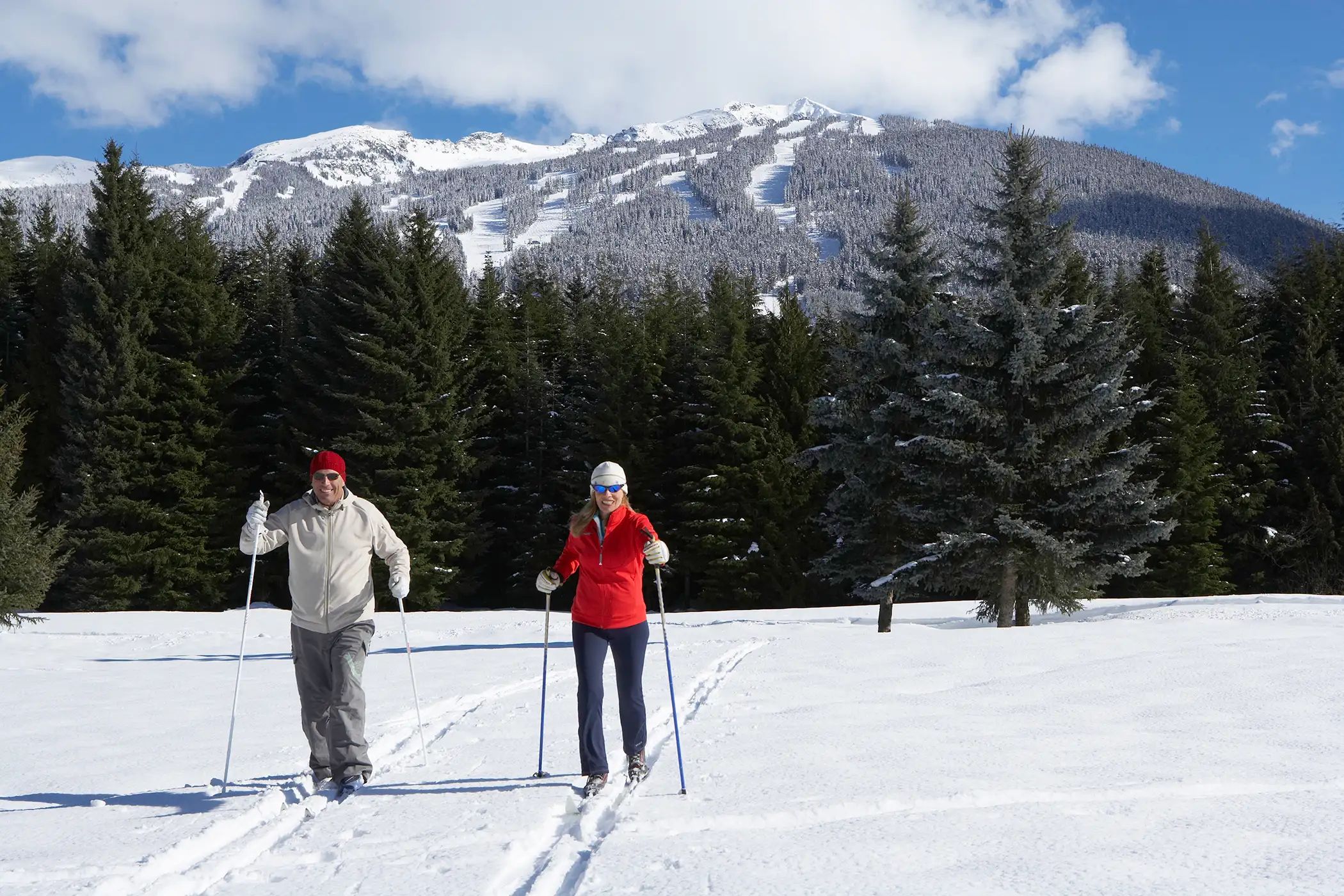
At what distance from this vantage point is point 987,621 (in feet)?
69.8

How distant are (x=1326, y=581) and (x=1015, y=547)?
19.5m

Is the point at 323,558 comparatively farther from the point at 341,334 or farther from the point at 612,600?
the point at 341,334

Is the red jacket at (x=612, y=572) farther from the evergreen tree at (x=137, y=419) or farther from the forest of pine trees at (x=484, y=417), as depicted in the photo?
the evergreen tree at (x=137, y=419)

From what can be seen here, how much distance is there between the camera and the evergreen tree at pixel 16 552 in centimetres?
1891

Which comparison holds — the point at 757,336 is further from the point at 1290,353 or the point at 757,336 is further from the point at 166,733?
the point at 166,733

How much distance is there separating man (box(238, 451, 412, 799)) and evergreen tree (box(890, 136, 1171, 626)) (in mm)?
13079

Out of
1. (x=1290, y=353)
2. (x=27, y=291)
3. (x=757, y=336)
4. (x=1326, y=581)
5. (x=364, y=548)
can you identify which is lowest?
(x=1326, y=581)

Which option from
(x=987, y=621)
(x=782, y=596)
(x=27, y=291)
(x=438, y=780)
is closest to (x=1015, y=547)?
(x=987, y=621)

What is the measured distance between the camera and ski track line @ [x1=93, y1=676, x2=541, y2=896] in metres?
3.99

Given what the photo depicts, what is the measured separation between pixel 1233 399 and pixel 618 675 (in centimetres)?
3376

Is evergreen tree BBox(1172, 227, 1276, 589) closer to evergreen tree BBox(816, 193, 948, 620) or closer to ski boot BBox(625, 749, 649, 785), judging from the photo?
evergreen tree BBox(816, 193, 948, 620)

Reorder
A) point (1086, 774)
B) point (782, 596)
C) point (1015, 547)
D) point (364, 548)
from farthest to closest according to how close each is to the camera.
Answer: point (782, 596), point (1015, 547), point (364, 548), point (1086, 774)

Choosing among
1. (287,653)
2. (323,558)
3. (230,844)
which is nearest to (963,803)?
(230,844)

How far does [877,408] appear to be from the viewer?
18.0m
